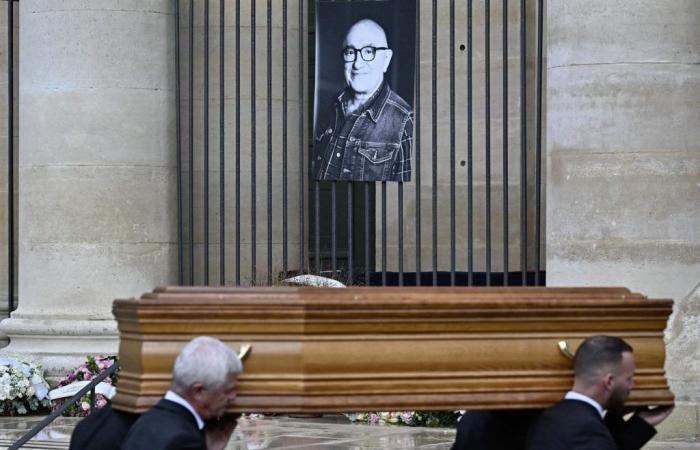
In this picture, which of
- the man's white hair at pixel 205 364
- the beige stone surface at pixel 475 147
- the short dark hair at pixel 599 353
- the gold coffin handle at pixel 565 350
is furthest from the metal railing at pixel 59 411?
the beige stone surface at pixel 475 147

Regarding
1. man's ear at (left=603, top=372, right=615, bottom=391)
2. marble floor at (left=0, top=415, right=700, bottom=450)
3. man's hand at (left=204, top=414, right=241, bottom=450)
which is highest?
man's ear at (left=603, top=372, right=615, bottom=391)

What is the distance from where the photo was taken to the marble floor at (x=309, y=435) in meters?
11.1

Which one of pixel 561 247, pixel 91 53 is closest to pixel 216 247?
pixel 91 53

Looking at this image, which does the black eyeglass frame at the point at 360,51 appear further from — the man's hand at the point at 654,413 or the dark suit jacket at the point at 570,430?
the dark suit jacket at the point at 570,430

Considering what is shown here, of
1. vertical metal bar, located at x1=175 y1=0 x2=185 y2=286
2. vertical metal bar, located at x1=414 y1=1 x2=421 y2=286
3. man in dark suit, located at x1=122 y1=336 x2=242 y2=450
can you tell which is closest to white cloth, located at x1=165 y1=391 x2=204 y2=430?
man in dark suit, located at x1=122 y1=336 x2=242 y2=450

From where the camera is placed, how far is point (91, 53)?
13.9m

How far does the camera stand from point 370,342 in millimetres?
4996

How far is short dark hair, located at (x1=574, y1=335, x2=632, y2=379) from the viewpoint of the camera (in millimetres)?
5008

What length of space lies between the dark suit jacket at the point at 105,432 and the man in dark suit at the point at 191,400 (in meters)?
0.34

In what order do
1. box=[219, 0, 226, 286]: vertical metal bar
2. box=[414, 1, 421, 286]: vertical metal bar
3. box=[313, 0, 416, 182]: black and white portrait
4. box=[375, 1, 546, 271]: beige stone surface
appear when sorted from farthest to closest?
box=[375, 1, 546, 271]: beige stone surface → box=[313, 0, 416, 182]: black and white portrait → box=[219, 0, 226, 286]: vertical metal bar → box=[414, 1, 421, 286]: vertical metal bar

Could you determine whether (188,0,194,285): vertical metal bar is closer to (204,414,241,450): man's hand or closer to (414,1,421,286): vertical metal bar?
(414,1,421,286): vertical metal bar

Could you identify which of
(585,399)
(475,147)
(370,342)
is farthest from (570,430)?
(475,147)

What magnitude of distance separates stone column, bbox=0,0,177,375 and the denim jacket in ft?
5.43

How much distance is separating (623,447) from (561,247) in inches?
265
